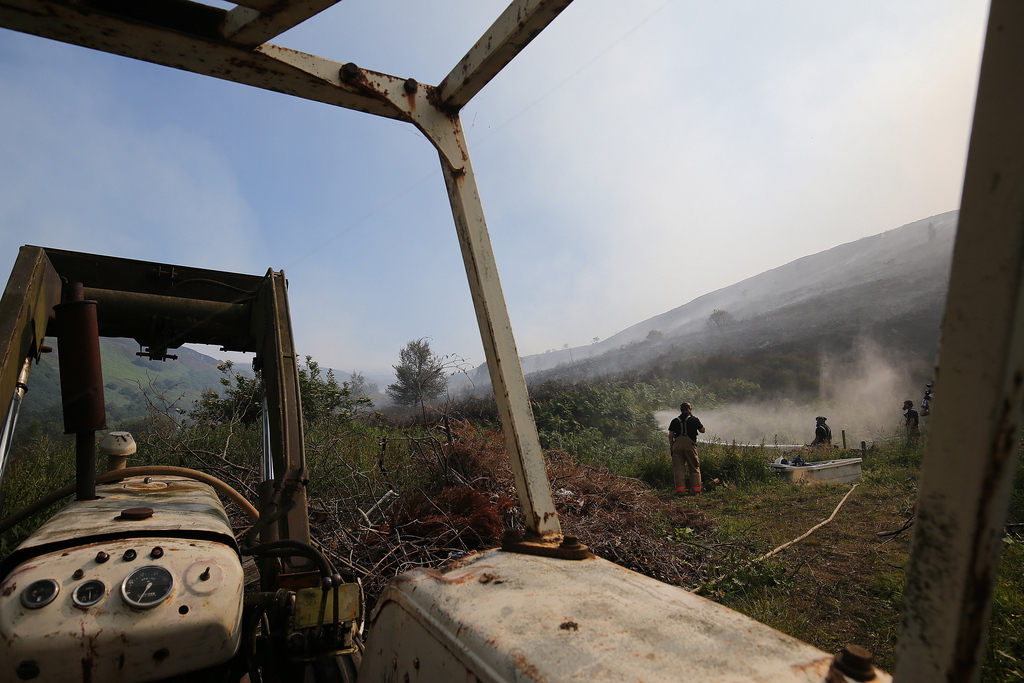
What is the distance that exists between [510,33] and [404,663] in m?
1.87

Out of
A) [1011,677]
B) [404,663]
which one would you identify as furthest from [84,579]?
[1011,677]

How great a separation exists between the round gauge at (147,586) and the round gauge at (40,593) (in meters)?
0.16

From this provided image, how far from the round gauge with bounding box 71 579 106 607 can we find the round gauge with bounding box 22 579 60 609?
0.05 metres

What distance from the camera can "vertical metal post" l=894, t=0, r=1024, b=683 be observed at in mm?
582

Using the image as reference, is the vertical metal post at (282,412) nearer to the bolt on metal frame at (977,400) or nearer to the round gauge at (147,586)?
the round gauge at (147,586)

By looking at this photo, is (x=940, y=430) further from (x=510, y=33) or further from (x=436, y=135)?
(x=436, y=135)

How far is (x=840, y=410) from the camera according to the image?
29609 mm

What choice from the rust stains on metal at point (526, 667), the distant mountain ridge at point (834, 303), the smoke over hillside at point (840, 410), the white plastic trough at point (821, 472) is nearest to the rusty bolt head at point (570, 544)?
the rust stains on metal at point (526, 667)

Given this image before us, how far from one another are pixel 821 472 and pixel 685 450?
2.95 meters

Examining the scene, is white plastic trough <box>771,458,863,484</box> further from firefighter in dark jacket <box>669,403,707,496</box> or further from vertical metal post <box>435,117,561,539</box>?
vertical metal post <box>435,117,561,539</box>

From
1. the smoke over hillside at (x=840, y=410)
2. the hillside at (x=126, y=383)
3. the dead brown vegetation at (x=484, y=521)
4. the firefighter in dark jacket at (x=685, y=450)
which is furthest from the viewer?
the smoke over hillside at (x=840, y=410)

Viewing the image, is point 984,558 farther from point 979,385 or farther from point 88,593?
point 88,593

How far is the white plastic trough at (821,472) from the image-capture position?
11430mm

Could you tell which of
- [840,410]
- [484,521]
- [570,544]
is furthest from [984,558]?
[840,410]
